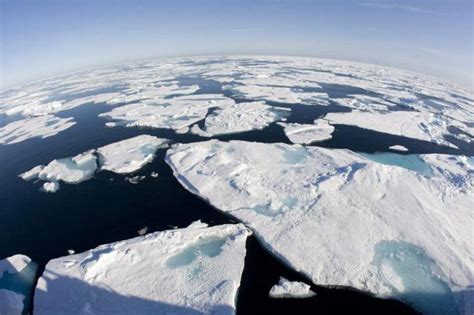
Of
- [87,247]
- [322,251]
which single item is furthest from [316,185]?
[87,247]

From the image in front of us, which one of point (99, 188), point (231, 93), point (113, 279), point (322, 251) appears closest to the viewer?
point (113, 279)

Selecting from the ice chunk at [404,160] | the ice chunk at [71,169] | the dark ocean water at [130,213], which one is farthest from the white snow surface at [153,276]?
the ice chunk at [404,160]

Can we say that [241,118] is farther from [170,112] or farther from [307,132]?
[170,112]

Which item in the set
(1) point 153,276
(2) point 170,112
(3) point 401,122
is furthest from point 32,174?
(3) point 401,122

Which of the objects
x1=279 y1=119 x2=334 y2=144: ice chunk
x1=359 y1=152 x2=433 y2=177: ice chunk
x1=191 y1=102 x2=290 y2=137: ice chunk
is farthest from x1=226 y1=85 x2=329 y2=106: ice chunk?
x1=359 y1=152 x2=433 y2=177: ice chunk

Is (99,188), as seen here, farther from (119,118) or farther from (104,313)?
(119,118)

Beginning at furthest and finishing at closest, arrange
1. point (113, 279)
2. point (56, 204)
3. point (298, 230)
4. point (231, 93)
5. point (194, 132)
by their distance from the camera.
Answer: point (231, 93) < point (194, 132) < point (56, 204) < point (298, 230) < point (113, 279)
